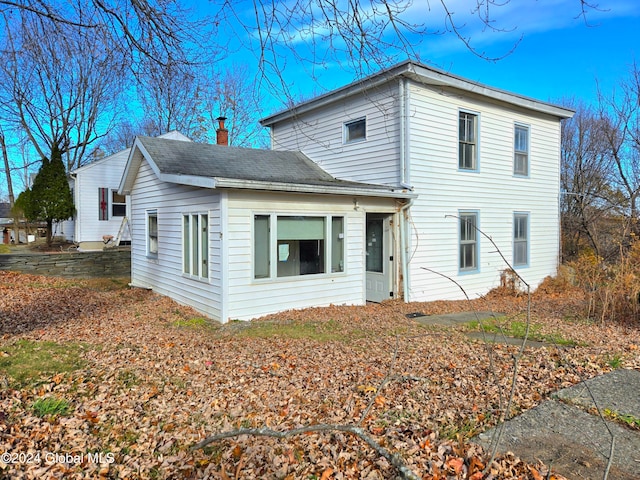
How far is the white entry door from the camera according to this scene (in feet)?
35.3

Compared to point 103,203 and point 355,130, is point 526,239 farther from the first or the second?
point 103,203

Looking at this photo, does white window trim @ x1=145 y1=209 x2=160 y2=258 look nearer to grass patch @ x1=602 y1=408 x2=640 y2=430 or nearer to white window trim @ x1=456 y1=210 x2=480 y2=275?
white window trim @ x1=456 y1=210 x2=480 y2=275

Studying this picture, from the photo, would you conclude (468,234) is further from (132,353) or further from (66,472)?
(66,472)

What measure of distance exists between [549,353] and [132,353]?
5.49 m

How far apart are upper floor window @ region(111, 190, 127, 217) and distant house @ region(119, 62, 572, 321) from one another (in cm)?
774

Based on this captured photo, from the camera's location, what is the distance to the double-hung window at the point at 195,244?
899 centimetres

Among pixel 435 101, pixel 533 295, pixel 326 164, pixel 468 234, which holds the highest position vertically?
pixel 435 101

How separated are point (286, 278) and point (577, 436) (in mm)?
6372

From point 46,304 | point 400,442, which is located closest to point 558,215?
point 400,442

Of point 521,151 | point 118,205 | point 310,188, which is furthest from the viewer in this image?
point 118,205

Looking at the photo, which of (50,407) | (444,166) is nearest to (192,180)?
(50,407)

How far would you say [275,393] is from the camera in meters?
4.36

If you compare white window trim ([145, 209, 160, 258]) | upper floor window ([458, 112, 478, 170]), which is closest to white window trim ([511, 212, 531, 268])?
upper floor window ([458, 112, 478, 170])

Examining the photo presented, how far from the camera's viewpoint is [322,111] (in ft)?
40.7
